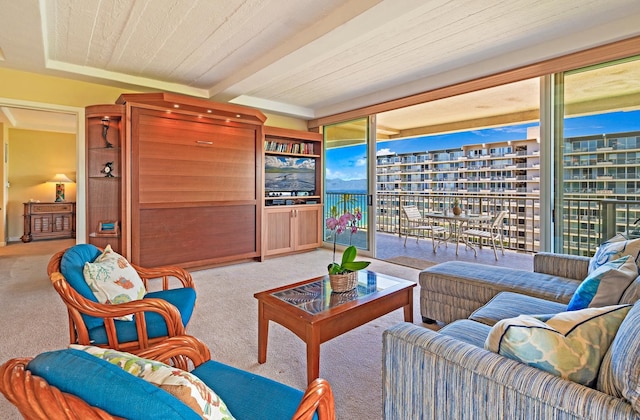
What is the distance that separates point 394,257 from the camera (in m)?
5.49

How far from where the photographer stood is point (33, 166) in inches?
277

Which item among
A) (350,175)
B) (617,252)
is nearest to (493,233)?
(350,175)

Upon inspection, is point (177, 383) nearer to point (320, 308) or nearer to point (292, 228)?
point (320, 308)

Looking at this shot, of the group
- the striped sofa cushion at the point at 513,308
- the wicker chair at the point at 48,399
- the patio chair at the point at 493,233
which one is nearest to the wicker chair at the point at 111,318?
the wicker chair at the point at 48,399

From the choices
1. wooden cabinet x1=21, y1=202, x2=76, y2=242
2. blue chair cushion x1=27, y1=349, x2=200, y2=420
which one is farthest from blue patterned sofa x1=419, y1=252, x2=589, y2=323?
wooden cabinet x1=21, y1=202, x2=76, y2=242

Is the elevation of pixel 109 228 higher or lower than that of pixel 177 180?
lower

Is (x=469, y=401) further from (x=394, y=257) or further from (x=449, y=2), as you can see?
(x=394, y=257)

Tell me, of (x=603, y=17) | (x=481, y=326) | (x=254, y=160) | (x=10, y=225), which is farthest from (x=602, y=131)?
(x=10, y=225)

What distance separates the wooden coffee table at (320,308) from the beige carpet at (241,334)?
0.20 metres

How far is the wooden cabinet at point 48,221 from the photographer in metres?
6.70

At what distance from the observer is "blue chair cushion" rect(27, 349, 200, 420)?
0.60 m

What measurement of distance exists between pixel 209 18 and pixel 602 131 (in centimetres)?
365

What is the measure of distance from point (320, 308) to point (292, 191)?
3.93m

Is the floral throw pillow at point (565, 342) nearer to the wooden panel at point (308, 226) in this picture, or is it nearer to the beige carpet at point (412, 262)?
the beige carpet at point (412, 262)
